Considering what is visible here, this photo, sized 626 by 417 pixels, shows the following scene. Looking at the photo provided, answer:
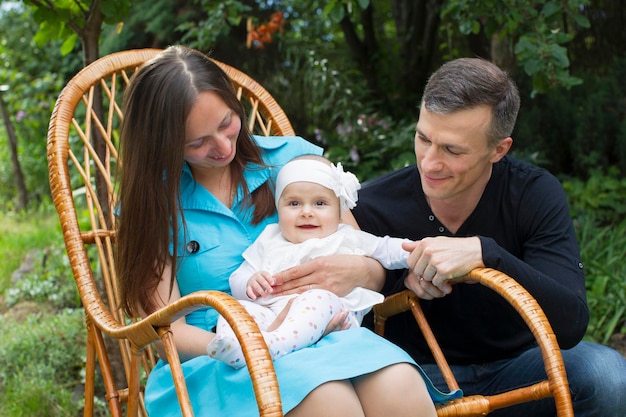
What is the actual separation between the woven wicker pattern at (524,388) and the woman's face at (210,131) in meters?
0.68

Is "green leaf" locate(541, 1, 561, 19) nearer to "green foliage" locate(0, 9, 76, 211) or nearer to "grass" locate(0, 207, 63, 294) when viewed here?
"grass" locate(0, 207, 63, 294)

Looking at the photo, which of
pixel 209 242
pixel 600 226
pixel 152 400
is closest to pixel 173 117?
pixel 209 242

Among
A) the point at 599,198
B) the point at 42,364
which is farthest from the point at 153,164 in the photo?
the point at 599,198

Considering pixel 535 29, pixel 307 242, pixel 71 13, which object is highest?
pixel 71 13

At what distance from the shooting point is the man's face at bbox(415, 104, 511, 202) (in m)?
1.93

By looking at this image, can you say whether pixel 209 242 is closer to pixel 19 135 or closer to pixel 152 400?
pixel 152 400

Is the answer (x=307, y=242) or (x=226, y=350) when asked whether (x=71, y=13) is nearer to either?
(x=307, y=242)

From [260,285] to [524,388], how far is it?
0.67 metres

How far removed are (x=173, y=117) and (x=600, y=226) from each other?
10.1 feet

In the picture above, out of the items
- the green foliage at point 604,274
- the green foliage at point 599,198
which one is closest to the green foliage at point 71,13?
the green foliage at point 604,274

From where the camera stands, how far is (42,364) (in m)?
3.17

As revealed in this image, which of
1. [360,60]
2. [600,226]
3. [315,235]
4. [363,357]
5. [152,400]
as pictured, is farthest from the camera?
[360,60]

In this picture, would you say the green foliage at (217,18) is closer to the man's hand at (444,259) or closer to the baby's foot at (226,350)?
the man's hand at (444,259)

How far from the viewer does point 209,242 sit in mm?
2049
